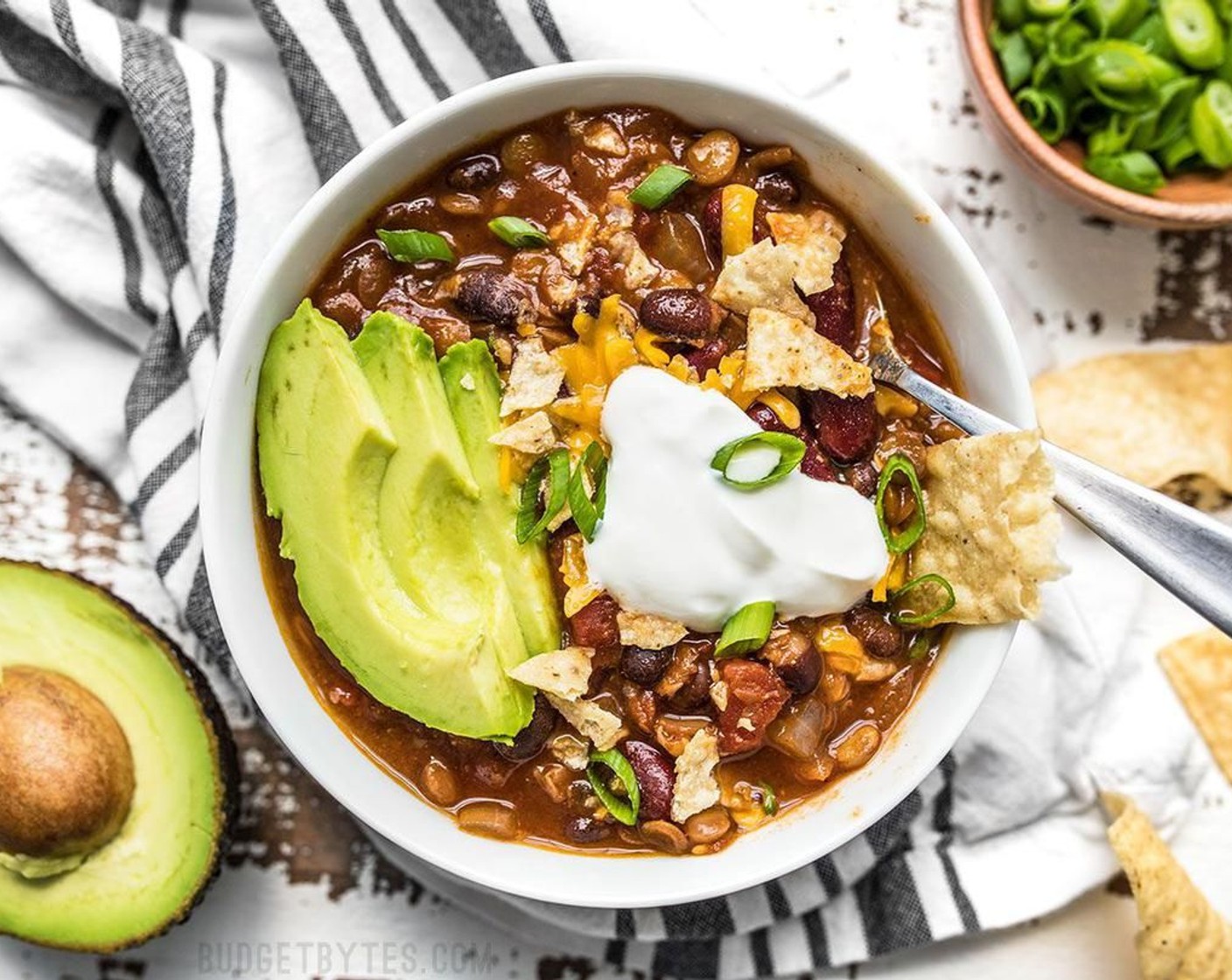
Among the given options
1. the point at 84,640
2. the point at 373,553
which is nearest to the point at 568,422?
the point at 373,553

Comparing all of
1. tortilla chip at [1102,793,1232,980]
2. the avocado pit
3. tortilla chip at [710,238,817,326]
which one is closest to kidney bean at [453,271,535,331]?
tortilla chip at [710,238,817,326]

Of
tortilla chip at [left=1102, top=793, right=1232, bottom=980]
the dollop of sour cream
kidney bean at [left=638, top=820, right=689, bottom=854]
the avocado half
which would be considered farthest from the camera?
tortilla chip at [left=1102, top=793, right=1232, bottom=980]

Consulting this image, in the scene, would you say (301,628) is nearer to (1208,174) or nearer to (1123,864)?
(1123,864)

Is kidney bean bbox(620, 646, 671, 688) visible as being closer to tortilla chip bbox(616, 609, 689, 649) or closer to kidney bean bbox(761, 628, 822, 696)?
tortilla chip bbox(616, 609, 689, 649)

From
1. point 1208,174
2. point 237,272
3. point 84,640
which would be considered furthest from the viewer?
point 1208,174

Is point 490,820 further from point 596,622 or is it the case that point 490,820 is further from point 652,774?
point 596,622

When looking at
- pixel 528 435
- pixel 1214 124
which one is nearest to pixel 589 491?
pixel 528 435
